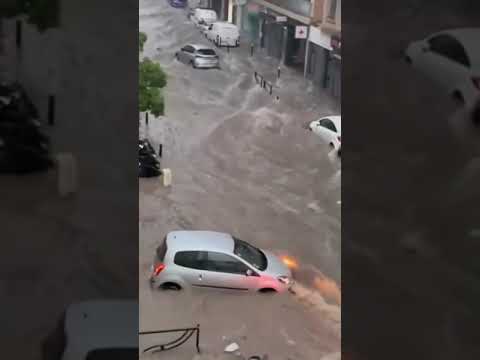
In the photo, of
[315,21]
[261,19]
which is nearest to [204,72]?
[261,19]

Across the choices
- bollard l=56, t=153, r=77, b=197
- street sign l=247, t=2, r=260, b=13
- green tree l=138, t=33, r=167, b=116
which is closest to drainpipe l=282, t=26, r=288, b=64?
street sign l=247, t=2, r=260, b=13

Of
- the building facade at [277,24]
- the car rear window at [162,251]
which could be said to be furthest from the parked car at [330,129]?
the car rear window at [162,251]

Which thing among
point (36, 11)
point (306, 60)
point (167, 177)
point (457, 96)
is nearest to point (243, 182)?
point (167, 177)

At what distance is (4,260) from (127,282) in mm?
287

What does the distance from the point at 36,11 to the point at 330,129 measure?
85 centimetres

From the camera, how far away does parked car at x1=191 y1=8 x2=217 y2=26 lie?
5.96ft

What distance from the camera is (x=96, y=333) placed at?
145cm

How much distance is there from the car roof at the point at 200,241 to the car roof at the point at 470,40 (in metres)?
0.79

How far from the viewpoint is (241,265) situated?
66.8 inches

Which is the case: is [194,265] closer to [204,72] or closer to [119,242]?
[119,242]

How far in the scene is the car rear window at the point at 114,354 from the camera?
143cm

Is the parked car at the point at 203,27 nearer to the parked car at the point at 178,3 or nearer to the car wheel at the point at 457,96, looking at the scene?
the parked car at the point at 178,3

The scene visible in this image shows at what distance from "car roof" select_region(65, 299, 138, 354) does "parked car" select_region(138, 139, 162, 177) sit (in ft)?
1.31

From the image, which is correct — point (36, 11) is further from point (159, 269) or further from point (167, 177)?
point (159, 269)
